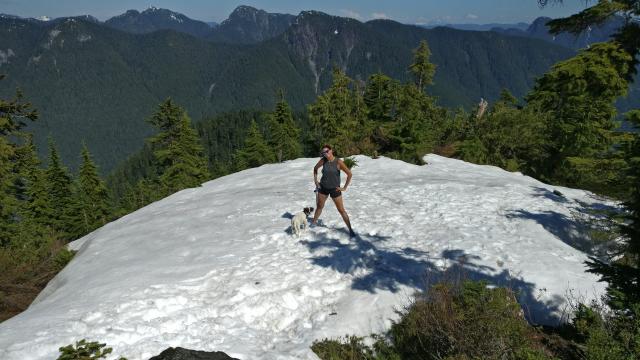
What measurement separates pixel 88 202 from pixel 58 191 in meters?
3.53

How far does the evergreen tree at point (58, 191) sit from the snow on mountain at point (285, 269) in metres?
36.7

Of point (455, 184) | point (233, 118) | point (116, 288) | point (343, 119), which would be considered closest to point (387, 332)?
point (116, 288)

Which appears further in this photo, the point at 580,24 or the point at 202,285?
the point at 202,285

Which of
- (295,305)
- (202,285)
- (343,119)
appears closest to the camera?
(295,305)

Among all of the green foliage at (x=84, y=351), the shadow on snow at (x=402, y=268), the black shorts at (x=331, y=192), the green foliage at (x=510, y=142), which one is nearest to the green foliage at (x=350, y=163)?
the black shorts at (x=331, y=192)

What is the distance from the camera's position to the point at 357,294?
8.51 m

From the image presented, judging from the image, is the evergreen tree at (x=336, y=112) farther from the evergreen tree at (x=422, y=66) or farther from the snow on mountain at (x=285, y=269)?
the snow on mountain at (x=285, y=269)

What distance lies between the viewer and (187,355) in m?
6.03

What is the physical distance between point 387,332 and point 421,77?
48.8 metres

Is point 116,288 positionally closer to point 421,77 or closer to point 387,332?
point 387,332

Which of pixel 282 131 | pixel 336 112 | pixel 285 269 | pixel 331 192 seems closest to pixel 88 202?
pixel 282 131

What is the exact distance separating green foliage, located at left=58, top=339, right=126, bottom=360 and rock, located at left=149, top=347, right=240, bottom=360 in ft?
1.98

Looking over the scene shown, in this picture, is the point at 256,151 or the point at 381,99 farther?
the point at 256,151

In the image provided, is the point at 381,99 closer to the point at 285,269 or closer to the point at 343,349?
the point at 285,269
